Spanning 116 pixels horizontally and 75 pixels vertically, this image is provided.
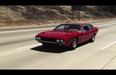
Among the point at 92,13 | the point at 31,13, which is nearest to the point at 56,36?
the point at 31,13

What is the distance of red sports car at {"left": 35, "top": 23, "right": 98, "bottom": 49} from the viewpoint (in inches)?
438

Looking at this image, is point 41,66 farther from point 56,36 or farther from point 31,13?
point 31,13

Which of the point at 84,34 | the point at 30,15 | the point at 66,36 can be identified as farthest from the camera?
the point at 30,15

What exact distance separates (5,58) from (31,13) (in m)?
40.4

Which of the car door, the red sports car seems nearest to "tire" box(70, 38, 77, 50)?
the red sports car

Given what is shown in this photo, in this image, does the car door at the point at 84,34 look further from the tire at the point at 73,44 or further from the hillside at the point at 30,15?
the hillside at the point at 30,15

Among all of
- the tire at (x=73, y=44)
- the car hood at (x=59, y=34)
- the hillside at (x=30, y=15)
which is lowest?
the hillside at (x=30, y=15)

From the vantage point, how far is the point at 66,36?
11.3 m

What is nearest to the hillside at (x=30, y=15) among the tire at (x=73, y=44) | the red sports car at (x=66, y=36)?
the red sports car at (x=66, y=36)

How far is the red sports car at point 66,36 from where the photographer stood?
11.1 meters

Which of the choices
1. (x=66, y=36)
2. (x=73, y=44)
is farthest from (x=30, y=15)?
(x=66, y=36)

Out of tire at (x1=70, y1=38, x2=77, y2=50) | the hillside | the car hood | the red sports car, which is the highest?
the car hood

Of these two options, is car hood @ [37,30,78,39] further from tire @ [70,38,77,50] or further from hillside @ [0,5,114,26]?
hillside @ [0,5,114,26]

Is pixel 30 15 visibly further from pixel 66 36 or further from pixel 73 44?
pixel 66 36
